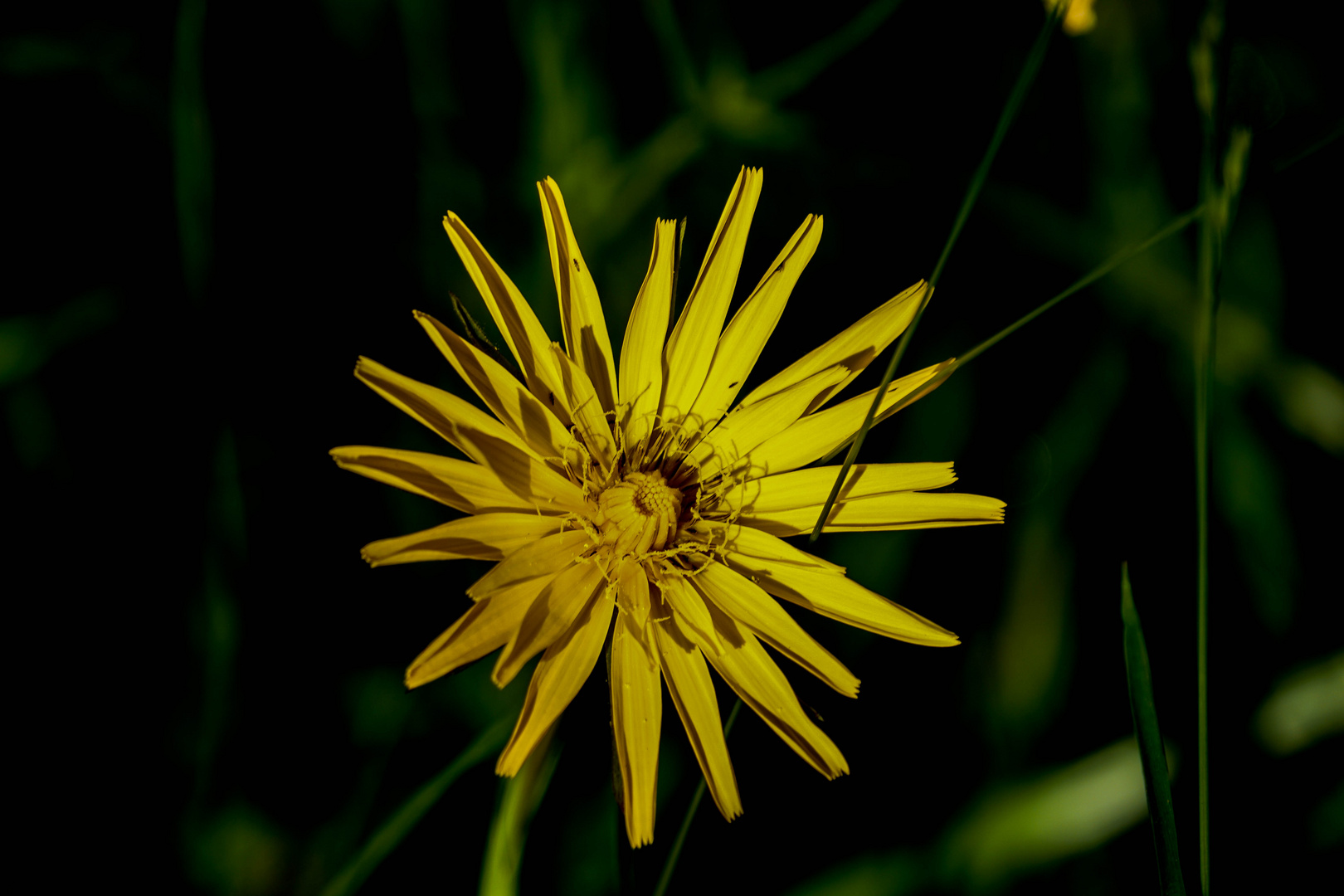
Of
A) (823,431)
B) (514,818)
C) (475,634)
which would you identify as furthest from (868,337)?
(514,818)

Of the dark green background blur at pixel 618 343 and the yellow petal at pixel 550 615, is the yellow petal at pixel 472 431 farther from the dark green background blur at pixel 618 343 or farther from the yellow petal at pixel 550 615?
the dark green background blur at pixel 618 343

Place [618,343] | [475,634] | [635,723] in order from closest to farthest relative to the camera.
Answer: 1. [475,634]
2. [635,723]
3. [618,343]

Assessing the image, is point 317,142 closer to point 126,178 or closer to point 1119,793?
point 126,178

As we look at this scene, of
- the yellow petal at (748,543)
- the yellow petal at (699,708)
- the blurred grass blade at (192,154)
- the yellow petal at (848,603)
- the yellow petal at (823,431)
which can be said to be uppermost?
the blurred grass blade at (192,154)

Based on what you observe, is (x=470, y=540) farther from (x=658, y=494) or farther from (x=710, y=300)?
(x=710, y=300)

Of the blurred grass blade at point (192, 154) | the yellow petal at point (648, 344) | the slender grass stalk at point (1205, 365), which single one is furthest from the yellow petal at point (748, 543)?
the blurred grass blade at point (192, 154)

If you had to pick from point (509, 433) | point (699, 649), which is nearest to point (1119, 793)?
point (699, 649)

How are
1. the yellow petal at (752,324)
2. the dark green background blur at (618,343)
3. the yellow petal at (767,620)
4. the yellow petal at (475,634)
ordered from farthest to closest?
the dark green background blur at (618,343)
the yellow petal at (752,324)
the yellow petal at (767,620)
the yellow petal at (475,634)
